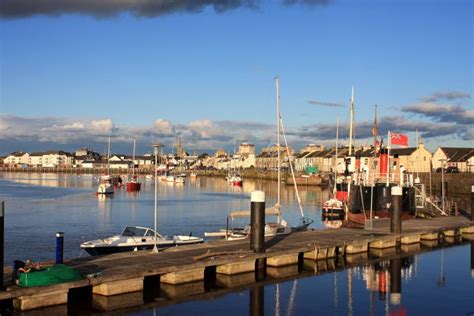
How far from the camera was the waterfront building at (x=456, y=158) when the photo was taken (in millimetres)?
130887

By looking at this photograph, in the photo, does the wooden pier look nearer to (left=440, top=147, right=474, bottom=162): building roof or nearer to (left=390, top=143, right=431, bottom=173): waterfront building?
(left=440, top=147, right=474, bottom=162): building roof

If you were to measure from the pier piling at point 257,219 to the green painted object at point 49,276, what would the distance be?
865 cm

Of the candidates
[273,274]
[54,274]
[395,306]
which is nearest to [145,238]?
[273,274]

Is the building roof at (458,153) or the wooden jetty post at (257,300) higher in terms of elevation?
the building roof at (458,153)

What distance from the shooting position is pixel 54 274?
20422mm

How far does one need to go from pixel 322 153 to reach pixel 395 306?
178 meters

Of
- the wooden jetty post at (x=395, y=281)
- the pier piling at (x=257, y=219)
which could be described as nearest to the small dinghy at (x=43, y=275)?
the pier piling at (x=257, y=219)

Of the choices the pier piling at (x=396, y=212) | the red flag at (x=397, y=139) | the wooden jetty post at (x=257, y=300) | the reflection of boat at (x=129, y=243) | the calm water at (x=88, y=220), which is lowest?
the wooden jetty post at (x=257, y=300)

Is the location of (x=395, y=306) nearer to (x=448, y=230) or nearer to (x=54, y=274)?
(x=54, y=274)

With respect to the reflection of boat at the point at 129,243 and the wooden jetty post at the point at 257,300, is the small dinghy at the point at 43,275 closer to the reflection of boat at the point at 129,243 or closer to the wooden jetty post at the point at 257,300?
the wooden jetty post at the point at 257,300

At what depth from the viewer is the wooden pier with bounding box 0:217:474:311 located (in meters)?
21.0

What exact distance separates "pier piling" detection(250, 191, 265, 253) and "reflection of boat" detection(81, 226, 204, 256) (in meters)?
6.89

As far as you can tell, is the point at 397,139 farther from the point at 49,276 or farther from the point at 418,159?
the point at 418,159

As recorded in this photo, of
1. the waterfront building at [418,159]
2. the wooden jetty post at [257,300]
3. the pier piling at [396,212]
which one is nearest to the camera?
the wooden jetty post at [257,300]
